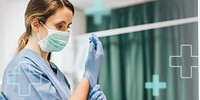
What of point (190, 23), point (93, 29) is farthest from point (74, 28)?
point (190, 23)

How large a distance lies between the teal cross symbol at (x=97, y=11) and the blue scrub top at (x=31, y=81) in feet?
0.69

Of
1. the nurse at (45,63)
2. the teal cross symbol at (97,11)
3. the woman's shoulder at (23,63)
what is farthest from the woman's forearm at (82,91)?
the teal cross symbol at (97,11)

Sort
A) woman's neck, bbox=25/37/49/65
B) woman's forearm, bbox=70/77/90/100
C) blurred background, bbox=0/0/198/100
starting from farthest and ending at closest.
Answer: blurred background, bbox=0/0/198/100 < woman's neck, bbox=25/37/49/65 < woman's forearm, bbox=70/77/90/100

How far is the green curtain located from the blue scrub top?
22cm

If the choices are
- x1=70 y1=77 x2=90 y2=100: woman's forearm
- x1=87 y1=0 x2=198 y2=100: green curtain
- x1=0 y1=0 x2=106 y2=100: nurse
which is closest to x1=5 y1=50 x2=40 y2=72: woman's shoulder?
x1=0 y1=0 x2=106 y2=100: nurse

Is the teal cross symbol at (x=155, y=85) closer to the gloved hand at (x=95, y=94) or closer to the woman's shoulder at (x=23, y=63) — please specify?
the gloved hand at (x=95, y=94)

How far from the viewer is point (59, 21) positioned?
88 cm

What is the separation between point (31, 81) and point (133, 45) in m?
0.39

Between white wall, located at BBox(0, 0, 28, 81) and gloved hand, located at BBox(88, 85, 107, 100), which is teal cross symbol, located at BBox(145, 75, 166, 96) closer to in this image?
gloved hand, located at BBox(88, 85, 107, 100)

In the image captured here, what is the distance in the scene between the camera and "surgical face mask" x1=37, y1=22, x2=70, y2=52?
895 millimetres

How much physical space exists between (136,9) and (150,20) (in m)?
0.07

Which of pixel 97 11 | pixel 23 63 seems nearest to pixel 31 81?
pixel 23 63

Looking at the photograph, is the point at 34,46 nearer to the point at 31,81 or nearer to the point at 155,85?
the point at 31,81

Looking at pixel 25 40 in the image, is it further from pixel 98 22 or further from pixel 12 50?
pixel 98 22
